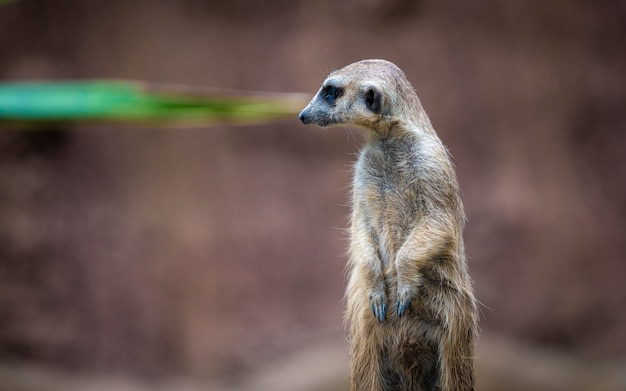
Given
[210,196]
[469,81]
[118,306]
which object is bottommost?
[118,306]

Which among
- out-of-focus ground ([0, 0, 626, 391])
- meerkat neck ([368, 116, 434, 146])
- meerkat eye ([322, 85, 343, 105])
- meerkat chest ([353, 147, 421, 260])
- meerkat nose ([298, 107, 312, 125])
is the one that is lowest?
meerkat chest ([353, 147, 421, 260])

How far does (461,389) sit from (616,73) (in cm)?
566

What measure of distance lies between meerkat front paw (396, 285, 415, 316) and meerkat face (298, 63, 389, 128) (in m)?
0.51

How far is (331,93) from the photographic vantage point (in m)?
2.41

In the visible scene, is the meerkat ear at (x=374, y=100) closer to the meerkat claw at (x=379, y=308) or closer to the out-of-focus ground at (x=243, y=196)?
the meerkat claw at (x=379, y=308)

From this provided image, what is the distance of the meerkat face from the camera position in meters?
2.33

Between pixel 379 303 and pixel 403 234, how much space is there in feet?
0.71

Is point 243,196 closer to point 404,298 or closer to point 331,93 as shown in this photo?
point 331,93

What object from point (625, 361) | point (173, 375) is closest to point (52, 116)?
point (173, 375)

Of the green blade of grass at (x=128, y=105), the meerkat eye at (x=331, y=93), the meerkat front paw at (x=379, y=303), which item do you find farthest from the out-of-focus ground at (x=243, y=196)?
the meerkat front paw at (x=379, y=303)

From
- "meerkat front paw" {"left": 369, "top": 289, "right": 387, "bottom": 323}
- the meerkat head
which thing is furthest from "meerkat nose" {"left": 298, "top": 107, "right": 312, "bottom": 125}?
"meerkat front paw" {"left": 369, "top": 289, "right": 387, "bottom": 323}

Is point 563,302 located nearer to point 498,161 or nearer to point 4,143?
point 498,161

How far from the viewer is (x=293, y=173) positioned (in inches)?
273

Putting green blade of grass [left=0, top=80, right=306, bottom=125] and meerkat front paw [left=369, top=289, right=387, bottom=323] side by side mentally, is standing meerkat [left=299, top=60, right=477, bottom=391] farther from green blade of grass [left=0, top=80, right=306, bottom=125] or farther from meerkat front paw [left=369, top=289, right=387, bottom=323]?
green blade of grass [left=0, top=80, right=306, bottom=125]
